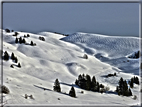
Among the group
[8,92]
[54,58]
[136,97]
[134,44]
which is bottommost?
[136,97]

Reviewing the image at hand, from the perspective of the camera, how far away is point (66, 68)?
143 ft

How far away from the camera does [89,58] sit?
181ft

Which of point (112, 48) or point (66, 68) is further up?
point (112, 48)

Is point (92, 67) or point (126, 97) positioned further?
point (92, 67)

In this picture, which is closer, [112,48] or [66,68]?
[66,68]

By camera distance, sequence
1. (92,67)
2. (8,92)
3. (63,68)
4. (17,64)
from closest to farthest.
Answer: (8,92)
(17,64)
(63,68)
(92,67)

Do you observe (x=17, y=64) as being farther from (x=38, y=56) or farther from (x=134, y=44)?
(x=134, y=44)

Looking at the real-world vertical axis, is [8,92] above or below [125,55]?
A: below

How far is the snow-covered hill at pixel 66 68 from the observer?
63.0 feet

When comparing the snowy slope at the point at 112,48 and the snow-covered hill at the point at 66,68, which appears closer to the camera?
the snow-covered hill at the point at 66,68

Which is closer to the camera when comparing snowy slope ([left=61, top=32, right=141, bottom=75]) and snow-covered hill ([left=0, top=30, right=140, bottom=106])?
snow-covered hill ([left=0, top=30, right=140, bottom=106])

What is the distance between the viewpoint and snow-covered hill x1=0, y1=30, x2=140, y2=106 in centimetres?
1919

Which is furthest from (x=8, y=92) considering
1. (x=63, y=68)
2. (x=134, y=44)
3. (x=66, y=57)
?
(x=134, y=44)

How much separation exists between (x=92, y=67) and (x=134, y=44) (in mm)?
32219
